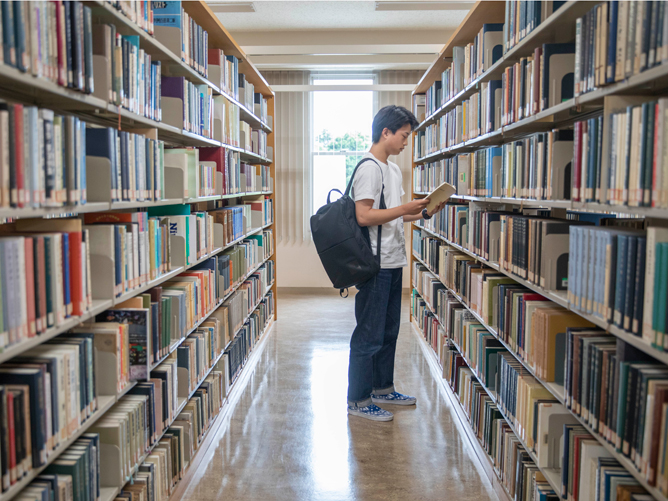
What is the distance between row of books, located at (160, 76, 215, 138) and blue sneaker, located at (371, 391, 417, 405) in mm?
1930

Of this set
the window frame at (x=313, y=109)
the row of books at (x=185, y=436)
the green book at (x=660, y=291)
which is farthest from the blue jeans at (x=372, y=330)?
the window frame at (x=313, y=109)

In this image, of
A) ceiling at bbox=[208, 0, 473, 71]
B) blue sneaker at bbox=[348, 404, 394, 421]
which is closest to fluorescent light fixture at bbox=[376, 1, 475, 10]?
ceiling at bbox=[208, 0, 473, 71]

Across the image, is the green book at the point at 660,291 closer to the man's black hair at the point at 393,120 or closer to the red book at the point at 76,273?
the red book at the point at 76,273

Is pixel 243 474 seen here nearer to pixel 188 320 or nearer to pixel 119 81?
pixel 188 320

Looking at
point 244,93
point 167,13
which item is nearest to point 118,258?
point 167,13

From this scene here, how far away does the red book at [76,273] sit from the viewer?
5.13 ft

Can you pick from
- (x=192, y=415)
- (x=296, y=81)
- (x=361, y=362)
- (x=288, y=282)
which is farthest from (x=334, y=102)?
(x=192, y=415)

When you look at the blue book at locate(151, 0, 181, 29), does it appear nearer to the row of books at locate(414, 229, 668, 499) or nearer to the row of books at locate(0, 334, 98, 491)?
the row of books at locate(0, 334, 98, 491)

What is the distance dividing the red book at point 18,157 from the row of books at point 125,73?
472mm

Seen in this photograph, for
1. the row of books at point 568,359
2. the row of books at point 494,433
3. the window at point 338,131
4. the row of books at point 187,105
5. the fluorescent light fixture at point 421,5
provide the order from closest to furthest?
the row of books at point 568,359
the row of books at point 494,433
the row of books at point 187,105
the fluorescent light fixture at point 421,5
the window at point 338,131

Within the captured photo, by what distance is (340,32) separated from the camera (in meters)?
6.03

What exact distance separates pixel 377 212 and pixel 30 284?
1852mm

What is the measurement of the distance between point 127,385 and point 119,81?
3.45ft

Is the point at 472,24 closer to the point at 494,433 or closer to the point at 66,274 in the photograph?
the point at 494,433
